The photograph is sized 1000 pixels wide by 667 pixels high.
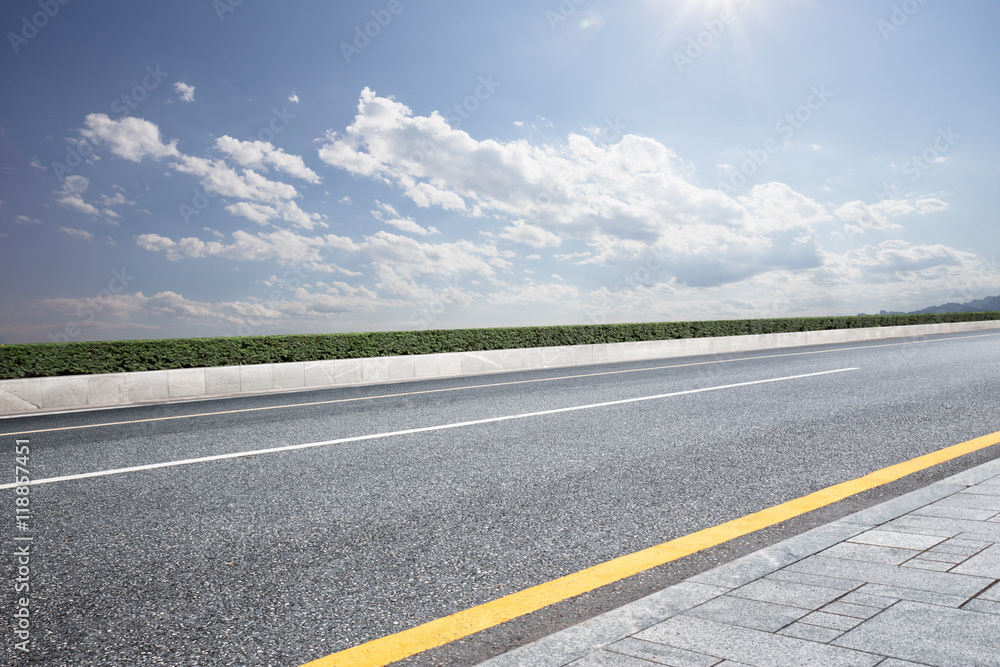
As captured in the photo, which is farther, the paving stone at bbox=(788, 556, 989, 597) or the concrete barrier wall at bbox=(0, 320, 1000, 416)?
the concrete barrier wall at bbox=(0, 320, 1000, 416)

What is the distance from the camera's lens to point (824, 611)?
2254mm

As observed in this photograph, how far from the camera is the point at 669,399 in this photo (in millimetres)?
8203

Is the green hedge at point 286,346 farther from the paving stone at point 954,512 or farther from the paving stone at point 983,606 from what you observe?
the paving stone at point 983,606

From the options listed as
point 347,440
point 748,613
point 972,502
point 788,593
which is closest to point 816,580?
point 788,593

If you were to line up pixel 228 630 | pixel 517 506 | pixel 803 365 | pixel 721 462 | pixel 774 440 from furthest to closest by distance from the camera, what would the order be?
pixel 803 365
pixel 774 440
pixel 721 462
pixel 517 506
pixel 228 630

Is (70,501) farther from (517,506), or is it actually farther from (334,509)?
(517,506)

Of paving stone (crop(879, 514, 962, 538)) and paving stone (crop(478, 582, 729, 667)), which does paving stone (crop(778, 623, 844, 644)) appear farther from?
paving stone (crop(879, 514, 962, 538))

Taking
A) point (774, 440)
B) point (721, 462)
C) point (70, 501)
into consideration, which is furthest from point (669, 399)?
point (70, 501)

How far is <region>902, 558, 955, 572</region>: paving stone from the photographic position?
262 cm

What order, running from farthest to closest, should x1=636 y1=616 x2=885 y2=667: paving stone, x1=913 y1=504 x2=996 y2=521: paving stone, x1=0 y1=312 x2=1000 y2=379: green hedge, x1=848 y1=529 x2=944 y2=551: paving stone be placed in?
x1=0 y1=312 x2=1000 y2=379: green hedge, x1=913 y1=504 x2=996 y2=521: paving stone, x1=848 y1=529 x2=944 y2=551: paving stone, x1=636 y1=616 x2=885 y2=667: paving stone

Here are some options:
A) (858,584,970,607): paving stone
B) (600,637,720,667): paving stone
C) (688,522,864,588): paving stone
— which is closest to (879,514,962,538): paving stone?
(688,522,864,588): paving stone

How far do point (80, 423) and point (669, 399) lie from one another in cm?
832

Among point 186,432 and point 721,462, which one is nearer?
point 721,462

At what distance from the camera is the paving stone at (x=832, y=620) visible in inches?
84.4
